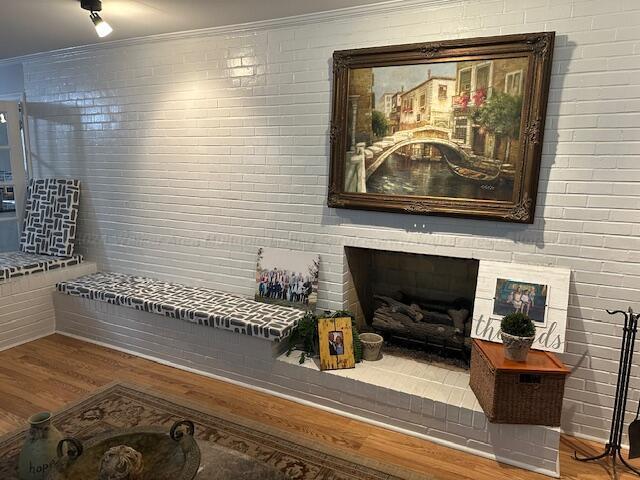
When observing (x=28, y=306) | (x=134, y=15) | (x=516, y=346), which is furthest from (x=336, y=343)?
(x=28, y=306)

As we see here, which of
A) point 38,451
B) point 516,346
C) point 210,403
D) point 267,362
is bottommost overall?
point 210,403

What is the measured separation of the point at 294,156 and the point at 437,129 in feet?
3.08

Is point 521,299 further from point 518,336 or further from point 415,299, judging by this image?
point 415,299

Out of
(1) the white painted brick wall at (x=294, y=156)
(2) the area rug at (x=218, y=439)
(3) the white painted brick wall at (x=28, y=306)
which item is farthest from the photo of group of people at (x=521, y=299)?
(3) the white painted brick wall at (x=28, y=306)

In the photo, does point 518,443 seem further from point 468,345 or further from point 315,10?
point 315,10

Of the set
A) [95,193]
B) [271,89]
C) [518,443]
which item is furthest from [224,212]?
[518,443]

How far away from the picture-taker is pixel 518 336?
6.80 feet

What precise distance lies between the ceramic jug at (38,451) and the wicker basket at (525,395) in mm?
1877

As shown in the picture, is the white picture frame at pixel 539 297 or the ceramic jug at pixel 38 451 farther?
the white picture frame at pixel 539 297

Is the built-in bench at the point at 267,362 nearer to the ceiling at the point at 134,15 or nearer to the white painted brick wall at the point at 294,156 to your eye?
the white painted brick wall at the point at 294,156

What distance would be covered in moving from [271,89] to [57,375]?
2390 millimetres

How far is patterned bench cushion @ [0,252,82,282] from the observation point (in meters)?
3.33

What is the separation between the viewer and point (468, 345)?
2.65 m

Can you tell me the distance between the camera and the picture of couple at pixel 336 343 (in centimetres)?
259
